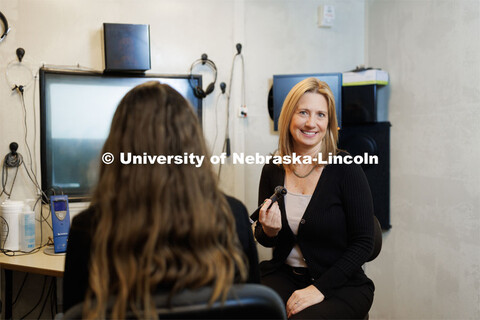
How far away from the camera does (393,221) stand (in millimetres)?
2771

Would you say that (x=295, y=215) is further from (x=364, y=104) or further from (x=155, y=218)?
(x=364, y=104)

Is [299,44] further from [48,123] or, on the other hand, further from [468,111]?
[48,123]

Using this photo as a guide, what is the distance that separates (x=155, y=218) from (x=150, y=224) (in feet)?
0.06

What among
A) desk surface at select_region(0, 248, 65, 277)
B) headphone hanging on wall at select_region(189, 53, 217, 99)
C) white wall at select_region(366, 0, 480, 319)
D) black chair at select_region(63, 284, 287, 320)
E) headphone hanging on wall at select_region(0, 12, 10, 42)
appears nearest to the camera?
black chair at select_region(63, 284, 287, 320)

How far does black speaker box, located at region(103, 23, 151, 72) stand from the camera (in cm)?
251

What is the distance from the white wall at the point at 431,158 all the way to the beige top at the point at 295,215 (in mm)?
1002

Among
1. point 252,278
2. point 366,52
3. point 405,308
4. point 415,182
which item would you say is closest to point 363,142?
point 415,182

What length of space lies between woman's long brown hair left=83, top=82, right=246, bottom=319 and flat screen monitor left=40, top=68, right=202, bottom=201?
1.58m

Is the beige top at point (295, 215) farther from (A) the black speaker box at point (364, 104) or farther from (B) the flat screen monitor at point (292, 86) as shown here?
(A) the black speaker box at point (364, 104)

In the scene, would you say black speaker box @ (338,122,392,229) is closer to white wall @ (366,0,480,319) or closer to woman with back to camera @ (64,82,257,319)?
white wall @ (366,0,480,319)

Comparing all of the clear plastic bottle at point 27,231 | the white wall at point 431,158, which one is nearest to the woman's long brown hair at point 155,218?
the clear plastic bottle at point 27,231

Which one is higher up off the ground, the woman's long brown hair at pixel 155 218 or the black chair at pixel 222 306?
the woman's long brown hair at pixel 155 218

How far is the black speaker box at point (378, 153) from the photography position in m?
2.78

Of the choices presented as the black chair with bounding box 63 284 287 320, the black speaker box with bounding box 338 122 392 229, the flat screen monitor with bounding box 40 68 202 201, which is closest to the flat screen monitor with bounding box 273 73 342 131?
the black speaker box with bounding box 338 122 392 229
